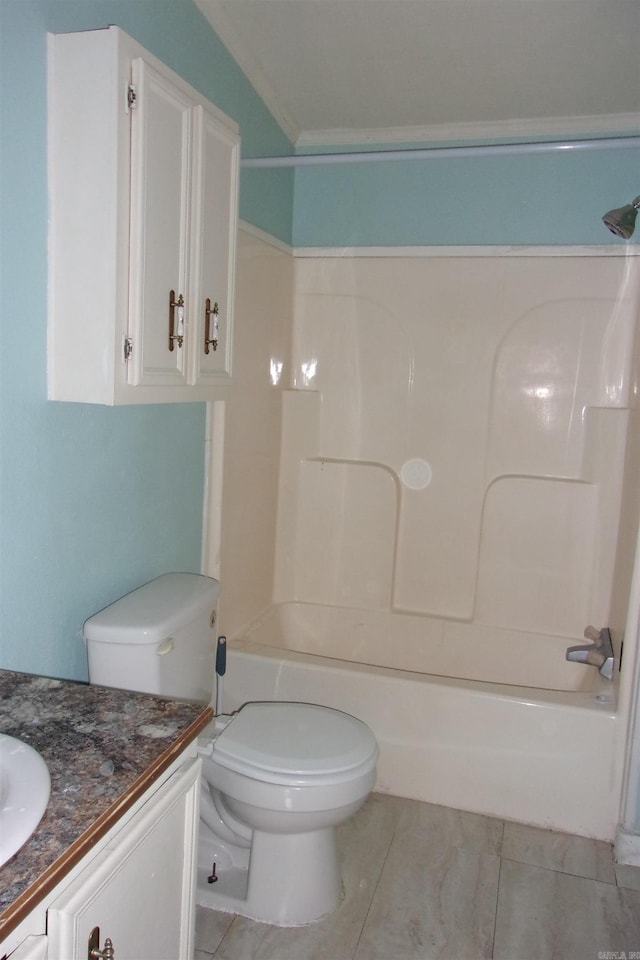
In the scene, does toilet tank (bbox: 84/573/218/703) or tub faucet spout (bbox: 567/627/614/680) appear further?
tub faucet spout (bbox: 567/627/614/680)

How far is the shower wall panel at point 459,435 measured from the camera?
106 inches

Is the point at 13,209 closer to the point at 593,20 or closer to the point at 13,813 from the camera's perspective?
the point at 13,813

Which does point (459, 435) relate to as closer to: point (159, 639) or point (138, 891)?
point (159, 639)

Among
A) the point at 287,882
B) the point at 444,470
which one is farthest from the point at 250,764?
the point at 444,470

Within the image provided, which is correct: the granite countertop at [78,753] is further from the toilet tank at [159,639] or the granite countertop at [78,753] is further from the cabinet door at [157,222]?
the cabinet door at [157,222]

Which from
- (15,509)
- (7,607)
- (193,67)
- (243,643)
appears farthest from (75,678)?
(193,67)

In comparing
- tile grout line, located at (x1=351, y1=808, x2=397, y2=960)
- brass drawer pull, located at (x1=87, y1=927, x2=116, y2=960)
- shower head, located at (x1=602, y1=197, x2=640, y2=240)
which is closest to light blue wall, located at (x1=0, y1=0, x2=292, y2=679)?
brass drawer pull, located at (x1=87, y1=927, x2=116, y2=960)

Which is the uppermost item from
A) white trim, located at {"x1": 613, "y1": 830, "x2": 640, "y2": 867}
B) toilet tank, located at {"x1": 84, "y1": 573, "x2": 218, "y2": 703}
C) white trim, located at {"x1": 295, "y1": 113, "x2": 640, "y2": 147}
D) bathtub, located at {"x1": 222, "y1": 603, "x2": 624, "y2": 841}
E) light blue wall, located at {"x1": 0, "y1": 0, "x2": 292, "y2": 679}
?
white trim, located at {"x1": 295, "y1": 113, "x2": 640, "y2": 147}

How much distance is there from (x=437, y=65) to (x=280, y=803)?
218 cm

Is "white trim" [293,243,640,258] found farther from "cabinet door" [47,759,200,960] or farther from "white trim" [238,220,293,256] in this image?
"cabinet door" [47,759,200,960]

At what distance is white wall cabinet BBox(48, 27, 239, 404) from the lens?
125cm

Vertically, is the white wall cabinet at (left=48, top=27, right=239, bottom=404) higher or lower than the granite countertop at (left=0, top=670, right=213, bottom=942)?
higher

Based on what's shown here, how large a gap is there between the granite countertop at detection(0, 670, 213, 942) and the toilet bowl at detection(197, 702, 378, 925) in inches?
23.1

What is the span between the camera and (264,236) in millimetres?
2537
